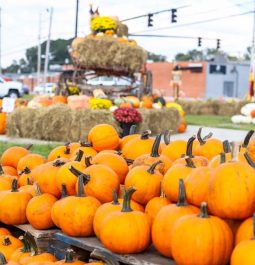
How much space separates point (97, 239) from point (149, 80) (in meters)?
13.5

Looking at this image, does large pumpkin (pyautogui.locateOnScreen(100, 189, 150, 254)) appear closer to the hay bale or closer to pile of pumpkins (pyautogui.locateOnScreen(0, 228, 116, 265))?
pile of pumpkins (pyautogui.locateOnScreen(0, 228, 116, 265))

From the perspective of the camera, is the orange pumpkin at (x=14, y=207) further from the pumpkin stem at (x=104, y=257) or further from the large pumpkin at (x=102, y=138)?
the pumpkin stem at (x=104, y=257)

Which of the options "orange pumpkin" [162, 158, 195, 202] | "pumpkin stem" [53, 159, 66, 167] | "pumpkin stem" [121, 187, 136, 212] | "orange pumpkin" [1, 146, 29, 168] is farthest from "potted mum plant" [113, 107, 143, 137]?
"pumpkin stem" [121, 187, 136, 212]

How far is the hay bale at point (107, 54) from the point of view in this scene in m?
14.0

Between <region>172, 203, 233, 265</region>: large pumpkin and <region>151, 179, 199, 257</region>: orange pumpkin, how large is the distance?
0.43 feet

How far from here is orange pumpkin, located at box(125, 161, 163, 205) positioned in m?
3.06

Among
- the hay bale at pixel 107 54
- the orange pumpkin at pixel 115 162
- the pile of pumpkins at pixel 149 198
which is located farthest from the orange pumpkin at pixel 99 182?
the hay bale at pixel 107 54

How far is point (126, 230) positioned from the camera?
2730 mm

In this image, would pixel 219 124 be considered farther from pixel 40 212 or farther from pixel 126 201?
pixel 126 201

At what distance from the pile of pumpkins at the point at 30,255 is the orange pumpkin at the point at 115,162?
0.66m

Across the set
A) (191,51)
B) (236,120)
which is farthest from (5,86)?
(191,51)

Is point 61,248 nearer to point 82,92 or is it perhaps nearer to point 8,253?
point 8,253

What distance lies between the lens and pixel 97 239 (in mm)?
3035

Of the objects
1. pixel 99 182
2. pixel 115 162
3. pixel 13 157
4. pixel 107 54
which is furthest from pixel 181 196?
pixel 107 54
